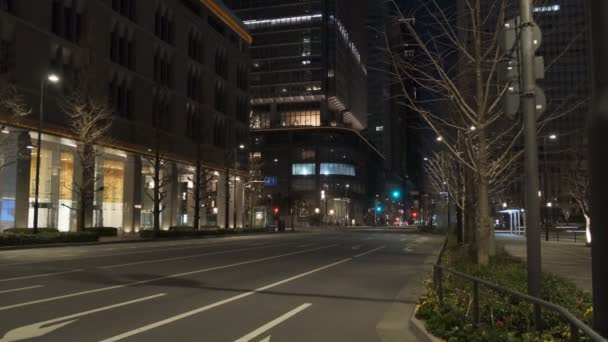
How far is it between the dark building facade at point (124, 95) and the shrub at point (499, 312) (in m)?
33.1

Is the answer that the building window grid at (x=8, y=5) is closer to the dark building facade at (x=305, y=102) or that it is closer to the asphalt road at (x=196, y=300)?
the asphalt road at (x=196, y=300)

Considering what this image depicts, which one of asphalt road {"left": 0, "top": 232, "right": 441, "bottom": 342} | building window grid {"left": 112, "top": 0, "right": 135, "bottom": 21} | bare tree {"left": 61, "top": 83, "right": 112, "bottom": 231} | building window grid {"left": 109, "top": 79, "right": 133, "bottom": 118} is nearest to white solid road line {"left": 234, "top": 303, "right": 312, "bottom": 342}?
asphalt road {"left": 0, "top": 232, "right": 441, "bottom": 342}

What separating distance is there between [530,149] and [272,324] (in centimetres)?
571

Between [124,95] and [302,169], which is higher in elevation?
[124,95]

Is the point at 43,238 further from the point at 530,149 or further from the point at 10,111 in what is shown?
the point at 530,149

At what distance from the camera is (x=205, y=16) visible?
74.2 meters

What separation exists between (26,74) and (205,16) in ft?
116

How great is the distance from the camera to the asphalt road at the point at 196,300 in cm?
953

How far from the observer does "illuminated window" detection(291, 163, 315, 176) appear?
141875mm

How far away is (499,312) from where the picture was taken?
25.6 ft

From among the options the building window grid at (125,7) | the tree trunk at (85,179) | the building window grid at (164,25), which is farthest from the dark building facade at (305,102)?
the tree trunk at (85,179)

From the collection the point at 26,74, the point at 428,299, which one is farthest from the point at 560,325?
the point at 26,74

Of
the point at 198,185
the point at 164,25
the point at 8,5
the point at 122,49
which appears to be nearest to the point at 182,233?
the point at 198,185

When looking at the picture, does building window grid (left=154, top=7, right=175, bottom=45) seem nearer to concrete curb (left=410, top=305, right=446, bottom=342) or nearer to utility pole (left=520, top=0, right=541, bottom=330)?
concrete curb (left=410, top=305, right=446, bottom=342)
